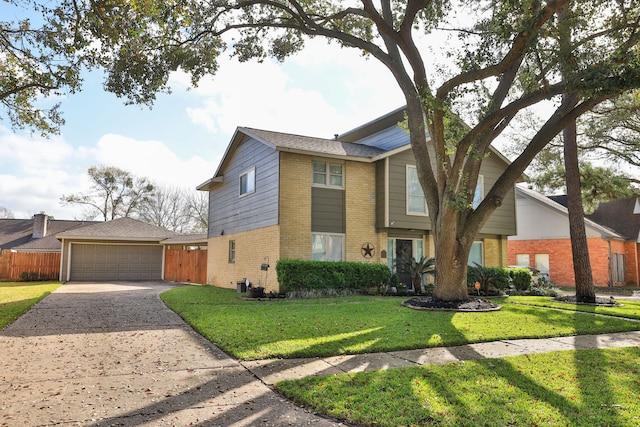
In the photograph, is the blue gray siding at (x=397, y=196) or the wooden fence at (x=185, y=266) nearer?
the blue gray siding at (x=397, y=196)

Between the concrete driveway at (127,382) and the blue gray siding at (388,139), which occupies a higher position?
the blue gray siding at (388,139)

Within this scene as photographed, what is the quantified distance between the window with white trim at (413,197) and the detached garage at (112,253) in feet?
52.5

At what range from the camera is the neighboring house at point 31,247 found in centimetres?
2459

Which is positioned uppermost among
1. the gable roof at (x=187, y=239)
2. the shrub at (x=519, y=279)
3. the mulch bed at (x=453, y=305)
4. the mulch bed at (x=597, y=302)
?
the gable roof at (x=187, y=239)

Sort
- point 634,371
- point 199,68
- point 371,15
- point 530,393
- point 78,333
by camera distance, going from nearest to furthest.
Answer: point 530,393 < point 634,371 < point 78,333 < point 371,15 < point 199,68

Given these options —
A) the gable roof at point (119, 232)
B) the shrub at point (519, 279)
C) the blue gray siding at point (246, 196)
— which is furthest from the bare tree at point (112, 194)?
Answer: the shrub at point (519, 279)

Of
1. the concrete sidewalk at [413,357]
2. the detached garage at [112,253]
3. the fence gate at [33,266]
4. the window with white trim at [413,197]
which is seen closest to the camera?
the concrete sidewalk at [413,357]

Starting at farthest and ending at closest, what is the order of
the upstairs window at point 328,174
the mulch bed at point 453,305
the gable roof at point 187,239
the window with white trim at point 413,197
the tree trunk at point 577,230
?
the gable roof at point 187,239 → the window with white trim at point 413,197 → the upstairs window at point 328,174 → the tree trunk at point 577,230 → the mulch bed at point 453,305

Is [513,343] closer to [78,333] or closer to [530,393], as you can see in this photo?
[530,393]

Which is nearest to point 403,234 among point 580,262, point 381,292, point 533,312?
point 381,292

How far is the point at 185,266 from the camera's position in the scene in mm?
24891

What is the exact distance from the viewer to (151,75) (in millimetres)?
11000

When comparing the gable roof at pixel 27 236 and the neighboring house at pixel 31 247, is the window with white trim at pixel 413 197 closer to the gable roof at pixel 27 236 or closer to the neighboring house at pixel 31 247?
the neighboring house at pixel 31 247

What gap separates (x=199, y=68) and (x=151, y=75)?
4.75 ft
